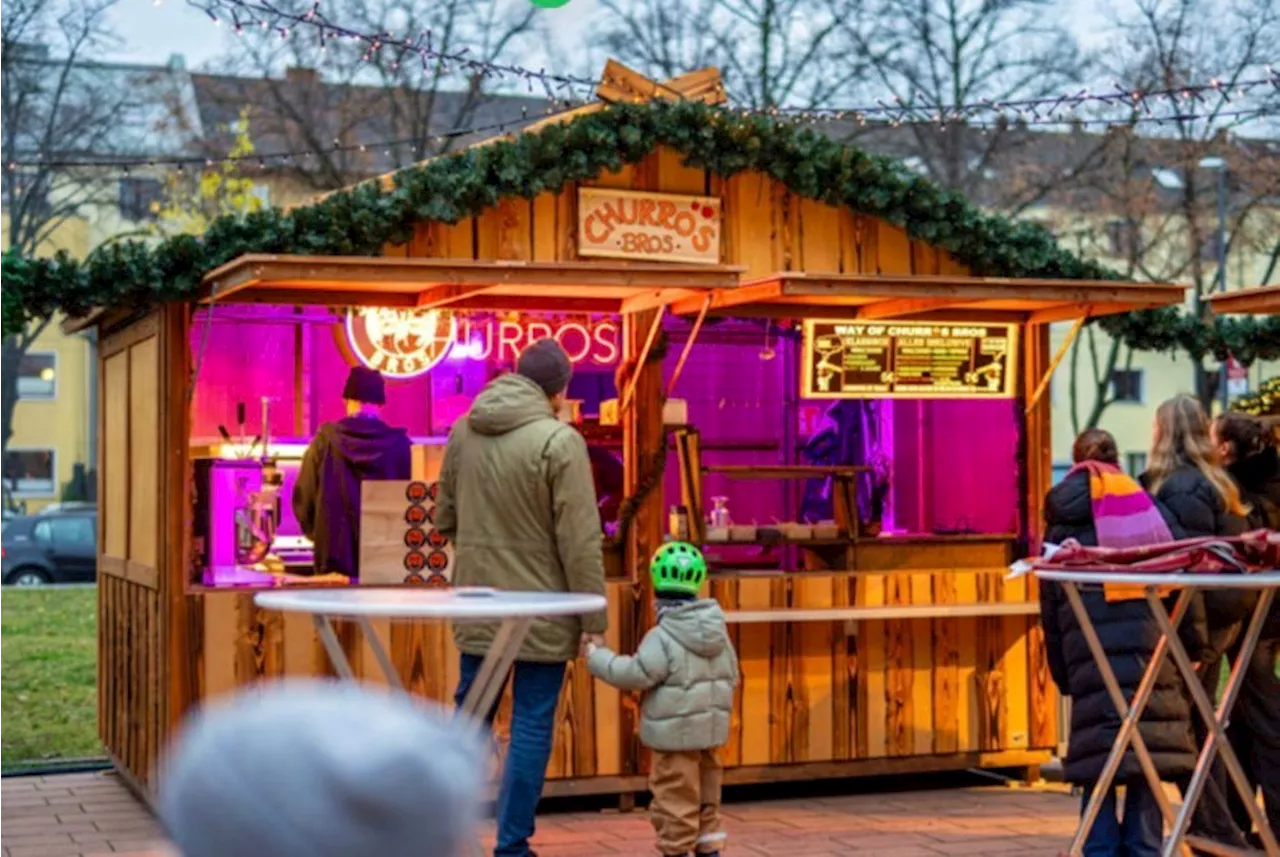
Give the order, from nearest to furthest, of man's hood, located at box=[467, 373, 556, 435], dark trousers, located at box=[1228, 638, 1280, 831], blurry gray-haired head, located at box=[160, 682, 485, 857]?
1. blurry gray-haired head, located at box=[160, 682, 485, 857]
2. man's hood, located at box=[467, 373, 556, 435]
3. dark trousers, located at box=[1228, 638, 1280, 831]

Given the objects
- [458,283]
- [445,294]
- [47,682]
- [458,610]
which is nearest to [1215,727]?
[458,610]

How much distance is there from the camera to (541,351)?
6898mm

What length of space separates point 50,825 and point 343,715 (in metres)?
7.43

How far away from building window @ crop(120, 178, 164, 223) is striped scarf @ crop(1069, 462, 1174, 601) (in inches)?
1112

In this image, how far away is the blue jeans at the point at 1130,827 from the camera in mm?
6793

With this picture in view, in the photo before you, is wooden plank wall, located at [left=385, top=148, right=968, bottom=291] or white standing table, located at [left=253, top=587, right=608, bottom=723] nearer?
white standing table, located at [left=253, top=587, right=608, bottom=723]

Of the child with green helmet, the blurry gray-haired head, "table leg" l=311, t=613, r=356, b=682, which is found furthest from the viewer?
the child with green helmet

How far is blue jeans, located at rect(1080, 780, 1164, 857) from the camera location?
679cm

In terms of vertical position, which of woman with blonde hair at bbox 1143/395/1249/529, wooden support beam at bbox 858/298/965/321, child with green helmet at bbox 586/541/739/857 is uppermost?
wooden support beam at bbox 858/298/965/321

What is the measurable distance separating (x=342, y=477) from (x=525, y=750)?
2.74 metres

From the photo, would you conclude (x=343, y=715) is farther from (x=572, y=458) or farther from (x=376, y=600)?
(x=572, y=458)

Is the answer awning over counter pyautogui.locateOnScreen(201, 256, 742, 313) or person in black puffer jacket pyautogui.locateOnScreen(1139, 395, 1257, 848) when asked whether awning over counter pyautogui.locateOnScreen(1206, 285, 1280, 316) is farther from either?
awning over counter pyautogui.locateOnScreen(201, 256, 742, 313)

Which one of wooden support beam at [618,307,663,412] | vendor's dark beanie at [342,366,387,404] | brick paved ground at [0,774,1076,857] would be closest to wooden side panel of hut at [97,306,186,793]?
brick paved ground at [0,774,1076,857]

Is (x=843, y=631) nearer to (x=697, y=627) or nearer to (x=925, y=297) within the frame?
(x=925, y=297)
